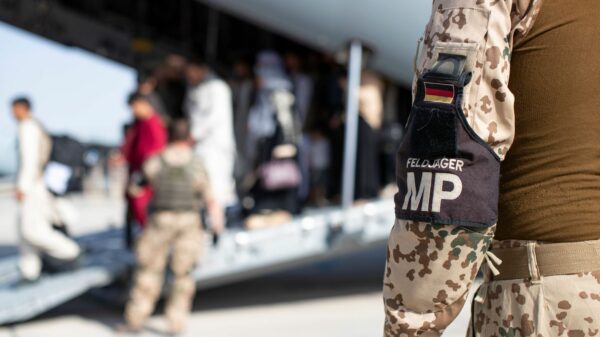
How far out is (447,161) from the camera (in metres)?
1.54

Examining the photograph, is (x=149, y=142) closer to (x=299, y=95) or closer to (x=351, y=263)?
(x=299, y=95)

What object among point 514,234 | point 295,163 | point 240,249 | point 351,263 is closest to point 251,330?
point 240,249

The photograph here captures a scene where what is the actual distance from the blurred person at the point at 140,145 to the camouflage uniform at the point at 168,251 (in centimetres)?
50

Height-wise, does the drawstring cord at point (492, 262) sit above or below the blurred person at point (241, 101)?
below

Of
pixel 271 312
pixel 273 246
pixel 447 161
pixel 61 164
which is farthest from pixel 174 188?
pixel 447 161

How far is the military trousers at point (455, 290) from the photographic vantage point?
61.2 inches

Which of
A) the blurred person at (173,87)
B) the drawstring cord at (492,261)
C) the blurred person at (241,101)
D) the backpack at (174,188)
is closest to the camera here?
the drawstring cord at (492,261)

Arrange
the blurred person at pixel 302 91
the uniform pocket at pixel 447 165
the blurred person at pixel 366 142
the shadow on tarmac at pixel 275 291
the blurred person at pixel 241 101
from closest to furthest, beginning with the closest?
the uniform pocket at pixel 447 165 < the blurred person at pixel 366 142 < the shadow on tarmac at pixel 275 291 < the blurred person at pixel 302 91 < the blurred person at pixel 241 101

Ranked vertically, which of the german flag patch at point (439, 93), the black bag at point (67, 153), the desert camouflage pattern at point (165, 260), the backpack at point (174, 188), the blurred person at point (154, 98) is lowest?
the desert camouflage pattern at point (165, 260)

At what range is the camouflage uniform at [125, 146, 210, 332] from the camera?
606 centimetres

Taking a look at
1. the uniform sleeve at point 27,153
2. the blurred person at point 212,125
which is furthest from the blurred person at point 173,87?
the uniform sleeve at point 27,153

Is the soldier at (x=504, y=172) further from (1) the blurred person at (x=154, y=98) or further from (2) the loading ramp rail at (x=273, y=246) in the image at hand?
(1) the blurred person at (x=154, y=98)

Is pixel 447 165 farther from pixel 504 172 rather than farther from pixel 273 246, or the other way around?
pixel 273 246

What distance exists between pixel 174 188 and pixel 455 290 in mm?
4585
